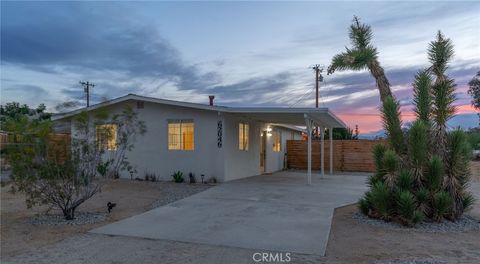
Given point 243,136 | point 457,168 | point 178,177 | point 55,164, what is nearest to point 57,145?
point 55,164

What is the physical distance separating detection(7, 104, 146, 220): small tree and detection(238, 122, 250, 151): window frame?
23.3ft

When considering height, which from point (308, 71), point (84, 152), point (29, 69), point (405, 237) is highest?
point (308, 71)

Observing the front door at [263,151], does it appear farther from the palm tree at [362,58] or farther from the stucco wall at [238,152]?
the palm tree at [362,58]

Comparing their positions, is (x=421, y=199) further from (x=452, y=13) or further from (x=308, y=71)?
(x=308, y=71)

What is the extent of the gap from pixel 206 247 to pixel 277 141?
15.2 m

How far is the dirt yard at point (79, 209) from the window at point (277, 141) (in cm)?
796

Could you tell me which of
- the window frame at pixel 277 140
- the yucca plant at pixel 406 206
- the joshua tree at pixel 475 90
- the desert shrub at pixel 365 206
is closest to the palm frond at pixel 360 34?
the desert shrub at pixel 365 206

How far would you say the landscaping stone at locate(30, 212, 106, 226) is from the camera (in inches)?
275

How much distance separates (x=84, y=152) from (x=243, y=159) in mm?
7993

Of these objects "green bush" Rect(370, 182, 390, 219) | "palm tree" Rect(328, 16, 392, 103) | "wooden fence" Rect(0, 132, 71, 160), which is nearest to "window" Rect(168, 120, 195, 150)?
"wooden fence" Rect(0, 132, 71, 160)

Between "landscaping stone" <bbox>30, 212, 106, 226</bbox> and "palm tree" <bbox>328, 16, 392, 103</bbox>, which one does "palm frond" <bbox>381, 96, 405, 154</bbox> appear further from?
"landscaping stone" <bbox>30, 212, 106, 226</bbox>

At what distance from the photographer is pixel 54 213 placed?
787cm

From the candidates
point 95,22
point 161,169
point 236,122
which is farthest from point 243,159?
point 95,22

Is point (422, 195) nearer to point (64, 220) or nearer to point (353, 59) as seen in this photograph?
point (353, 59)
